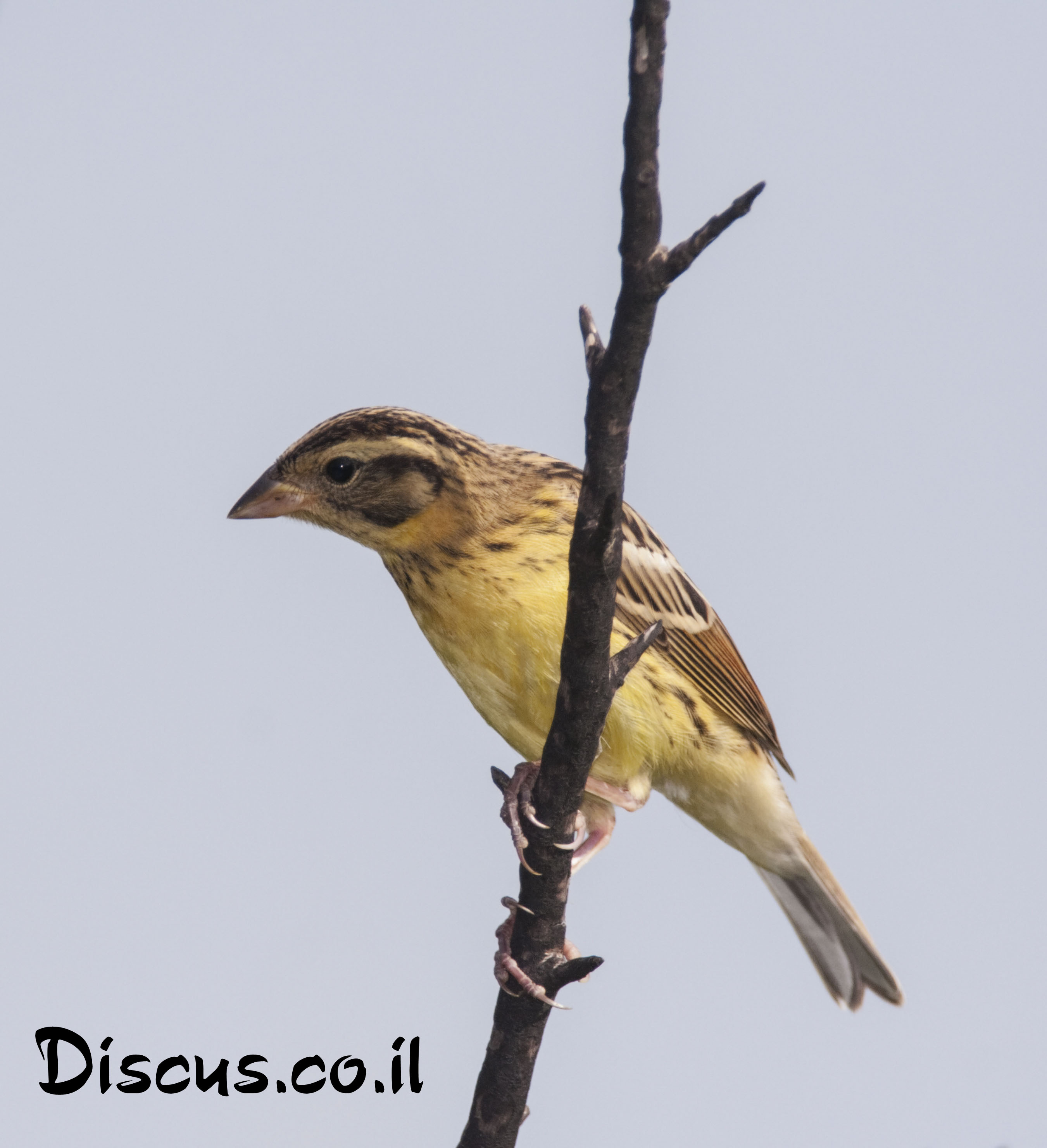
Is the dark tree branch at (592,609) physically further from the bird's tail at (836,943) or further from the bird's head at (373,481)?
the bird's tail at (836,943)

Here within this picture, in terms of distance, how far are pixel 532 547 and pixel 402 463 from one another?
73 centimetres

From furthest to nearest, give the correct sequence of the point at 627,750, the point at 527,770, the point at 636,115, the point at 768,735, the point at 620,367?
the point at 768,735, the point at 627,750, the point at 527,770, the point at 620,367, the point at 636,115

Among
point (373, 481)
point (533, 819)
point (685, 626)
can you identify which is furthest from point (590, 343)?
point (685, 626)

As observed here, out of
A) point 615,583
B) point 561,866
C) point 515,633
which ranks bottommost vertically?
point 561,866

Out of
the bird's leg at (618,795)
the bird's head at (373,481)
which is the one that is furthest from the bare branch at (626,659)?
the bird's head at (373,481)

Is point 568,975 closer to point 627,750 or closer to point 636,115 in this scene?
point 627,750

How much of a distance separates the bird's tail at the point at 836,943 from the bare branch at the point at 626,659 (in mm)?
3661

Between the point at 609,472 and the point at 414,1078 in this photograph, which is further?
the point at 414,1078

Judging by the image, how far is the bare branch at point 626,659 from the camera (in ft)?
13.6

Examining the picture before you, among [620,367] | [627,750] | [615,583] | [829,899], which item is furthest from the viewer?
[829,899]

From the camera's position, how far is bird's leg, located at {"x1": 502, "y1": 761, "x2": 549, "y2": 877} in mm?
4684

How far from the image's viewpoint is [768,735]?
680 centimetres

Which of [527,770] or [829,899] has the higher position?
[527,770]

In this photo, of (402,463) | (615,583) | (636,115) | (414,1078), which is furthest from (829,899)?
(636,115)
